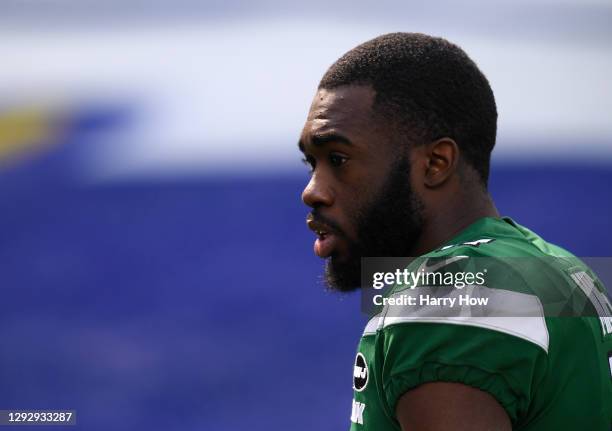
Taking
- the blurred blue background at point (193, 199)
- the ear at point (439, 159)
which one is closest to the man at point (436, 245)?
the ear at point (439, 159)

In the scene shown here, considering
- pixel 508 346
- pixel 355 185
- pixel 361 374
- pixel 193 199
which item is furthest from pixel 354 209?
pixel 193 199

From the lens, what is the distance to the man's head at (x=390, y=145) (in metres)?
1.47

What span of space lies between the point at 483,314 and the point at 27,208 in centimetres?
279

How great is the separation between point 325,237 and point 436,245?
0.20 m

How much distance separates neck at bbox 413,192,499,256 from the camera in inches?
57.2

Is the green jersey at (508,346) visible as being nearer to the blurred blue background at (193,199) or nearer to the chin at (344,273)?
the chin at (344,273)

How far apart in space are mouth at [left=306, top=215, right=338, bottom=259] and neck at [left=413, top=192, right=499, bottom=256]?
0.16 m

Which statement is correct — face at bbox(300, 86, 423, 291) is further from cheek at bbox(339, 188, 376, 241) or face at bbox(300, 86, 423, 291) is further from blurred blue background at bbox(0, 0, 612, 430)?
blurred blue background at bbox(0, 0, 612, 430)

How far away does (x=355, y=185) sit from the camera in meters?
1.49

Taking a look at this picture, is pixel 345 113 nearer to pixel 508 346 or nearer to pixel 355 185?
pixel 355 185

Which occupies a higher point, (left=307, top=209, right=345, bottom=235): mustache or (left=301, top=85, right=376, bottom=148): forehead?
(left=301, top=85, right=376, bottom=148): forehead

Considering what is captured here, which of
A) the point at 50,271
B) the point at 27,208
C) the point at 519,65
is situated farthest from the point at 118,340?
the point at 519,65

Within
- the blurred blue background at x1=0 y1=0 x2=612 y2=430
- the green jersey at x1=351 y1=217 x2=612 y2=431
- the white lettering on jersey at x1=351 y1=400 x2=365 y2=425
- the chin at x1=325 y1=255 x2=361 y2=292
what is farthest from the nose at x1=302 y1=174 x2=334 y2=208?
the blurred blue background at x1=0 y1=0 x2=612 y2=430

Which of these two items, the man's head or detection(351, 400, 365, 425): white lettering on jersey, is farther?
the man's head
